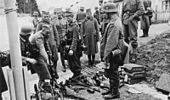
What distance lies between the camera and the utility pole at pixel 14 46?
2.24m

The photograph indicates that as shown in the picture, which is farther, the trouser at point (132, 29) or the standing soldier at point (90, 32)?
the standing soldier at point (90, 32)

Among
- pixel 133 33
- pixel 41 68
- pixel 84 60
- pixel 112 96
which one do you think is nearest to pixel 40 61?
pixel 41 68

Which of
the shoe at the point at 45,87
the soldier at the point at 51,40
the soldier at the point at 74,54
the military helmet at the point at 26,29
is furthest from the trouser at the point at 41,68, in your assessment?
the soldier at the point at 74,54

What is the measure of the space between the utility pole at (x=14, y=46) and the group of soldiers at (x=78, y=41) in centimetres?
233

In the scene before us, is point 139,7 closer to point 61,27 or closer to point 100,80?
point 61,27

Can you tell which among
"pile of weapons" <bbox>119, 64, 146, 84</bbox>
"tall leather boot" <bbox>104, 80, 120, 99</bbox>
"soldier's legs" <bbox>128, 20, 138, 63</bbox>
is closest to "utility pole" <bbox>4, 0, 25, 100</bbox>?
"tall leather boot" <bbox>104, 80, 120, 99</bbox>

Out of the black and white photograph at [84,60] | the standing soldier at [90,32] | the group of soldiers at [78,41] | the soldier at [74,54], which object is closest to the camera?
the black and white photograph at [84,60]

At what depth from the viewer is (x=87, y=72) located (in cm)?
855

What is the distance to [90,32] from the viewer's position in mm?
9438

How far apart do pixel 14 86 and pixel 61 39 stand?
630 cm

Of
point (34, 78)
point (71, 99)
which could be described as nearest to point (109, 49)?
point (71, 99)

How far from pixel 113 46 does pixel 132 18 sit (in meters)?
3.35

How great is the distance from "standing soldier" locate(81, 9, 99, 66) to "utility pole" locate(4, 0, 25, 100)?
714 cm

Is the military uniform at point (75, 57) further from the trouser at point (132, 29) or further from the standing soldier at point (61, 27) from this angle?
the trouser at point (132, 29)
